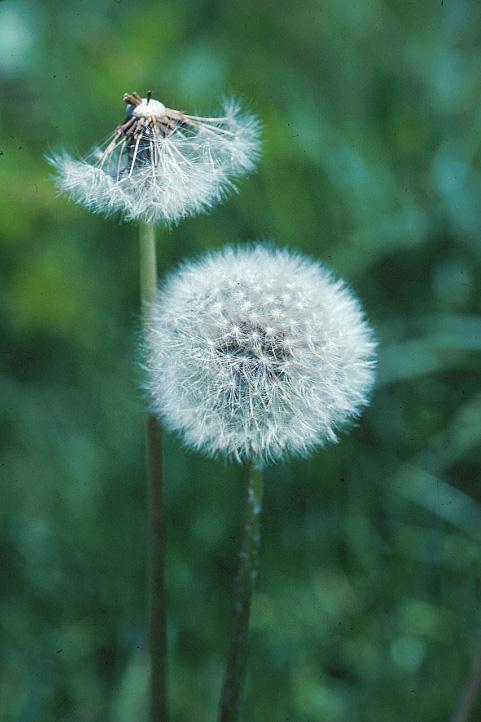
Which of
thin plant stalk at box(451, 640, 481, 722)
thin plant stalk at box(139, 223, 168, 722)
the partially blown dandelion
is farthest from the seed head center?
thin plant stalk at box(451, 640, 481, 722)

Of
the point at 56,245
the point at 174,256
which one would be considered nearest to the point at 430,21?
the point at 174,256

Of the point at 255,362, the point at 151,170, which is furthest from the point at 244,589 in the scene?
the point at 151,170

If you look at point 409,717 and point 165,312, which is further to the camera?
point 409,717

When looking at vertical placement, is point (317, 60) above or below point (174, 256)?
above

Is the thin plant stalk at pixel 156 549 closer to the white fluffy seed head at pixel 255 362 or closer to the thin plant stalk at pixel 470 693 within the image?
the white fluffy seed head at pixel 255 362

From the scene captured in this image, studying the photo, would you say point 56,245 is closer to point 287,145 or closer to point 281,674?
point 287,145

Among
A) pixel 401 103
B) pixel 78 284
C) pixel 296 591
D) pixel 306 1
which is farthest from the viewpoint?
pixel 306 1

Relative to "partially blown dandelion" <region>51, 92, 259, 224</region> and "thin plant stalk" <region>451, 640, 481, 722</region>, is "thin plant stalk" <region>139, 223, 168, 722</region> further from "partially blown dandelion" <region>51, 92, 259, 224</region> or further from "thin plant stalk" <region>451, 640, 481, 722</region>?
"thin plant stalk" <region>451, 640, 481, 722</region>
